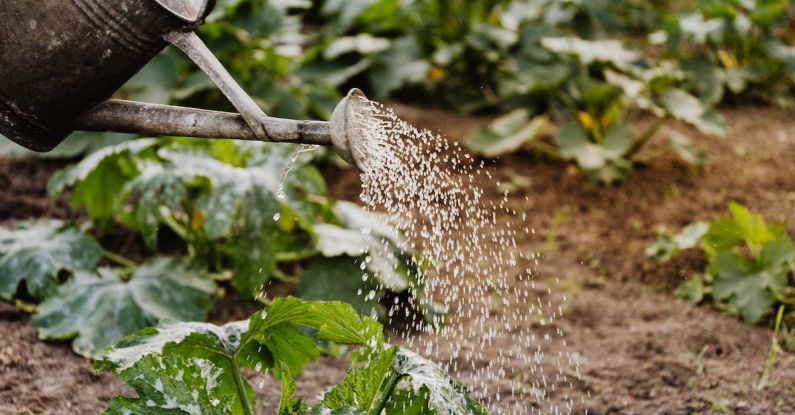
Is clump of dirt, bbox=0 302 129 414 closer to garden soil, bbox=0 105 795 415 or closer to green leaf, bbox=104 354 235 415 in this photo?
garden soil, bbox=0 105 795 415

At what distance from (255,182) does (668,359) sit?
131 cm

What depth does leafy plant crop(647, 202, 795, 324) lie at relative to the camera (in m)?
2.74

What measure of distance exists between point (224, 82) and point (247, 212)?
111 centimetres

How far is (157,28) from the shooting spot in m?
1.63

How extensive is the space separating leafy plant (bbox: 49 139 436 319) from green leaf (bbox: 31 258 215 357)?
0.51 ft

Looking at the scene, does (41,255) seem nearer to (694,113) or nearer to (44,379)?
(44,379)

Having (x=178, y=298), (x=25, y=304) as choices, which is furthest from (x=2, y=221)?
(x=178, y=298)

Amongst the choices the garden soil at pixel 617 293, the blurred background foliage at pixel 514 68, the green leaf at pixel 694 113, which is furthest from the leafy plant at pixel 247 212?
the green leaf at pixel 694 113

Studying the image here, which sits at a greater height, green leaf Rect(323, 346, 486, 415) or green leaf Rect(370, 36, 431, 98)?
green leaf Rect(323, 346, 486, 415)

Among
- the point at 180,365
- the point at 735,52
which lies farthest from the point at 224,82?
the point at 735,52

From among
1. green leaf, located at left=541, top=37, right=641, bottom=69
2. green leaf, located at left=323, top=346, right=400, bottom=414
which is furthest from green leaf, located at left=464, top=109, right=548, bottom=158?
green leaf, located at left=323, top=346, right=400, bottom=414

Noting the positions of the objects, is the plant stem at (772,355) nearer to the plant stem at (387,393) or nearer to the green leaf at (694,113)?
the plant stem at (387,393)

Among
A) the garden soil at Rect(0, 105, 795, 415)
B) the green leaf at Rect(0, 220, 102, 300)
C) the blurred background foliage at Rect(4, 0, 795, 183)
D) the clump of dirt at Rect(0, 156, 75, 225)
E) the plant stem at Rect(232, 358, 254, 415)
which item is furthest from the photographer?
the blurred background foliage at Rect(4, 0, 795, 183)

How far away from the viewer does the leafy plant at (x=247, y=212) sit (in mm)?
2652
